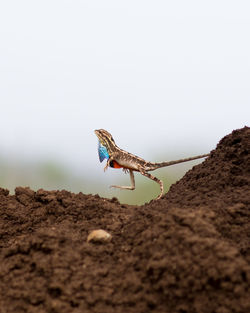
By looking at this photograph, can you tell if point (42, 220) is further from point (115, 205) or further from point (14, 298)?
point (14, 298)

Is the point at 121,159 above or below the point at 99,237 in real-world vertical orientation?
above

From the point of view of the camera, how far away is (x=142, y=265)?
11.6ft

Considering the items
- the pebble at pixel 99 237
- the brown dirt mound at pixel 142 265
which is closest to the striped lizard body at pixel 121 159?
the brown dirt mound at pixel 142 265

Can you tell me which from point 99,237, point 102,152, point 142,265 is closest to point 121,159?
point 102,152

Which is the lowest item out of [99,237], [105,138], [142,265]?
Answer: [142,265]

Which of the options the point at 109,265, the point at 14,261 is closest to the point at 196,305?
the point at 109,265

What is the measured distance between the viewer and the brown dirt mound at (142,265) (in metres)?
3.31

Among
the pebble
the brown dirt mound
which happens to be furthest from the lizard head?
the pebble

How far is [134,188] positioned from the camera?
6.74 meters

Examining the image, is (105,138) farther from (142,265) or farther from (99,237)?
(142,265)

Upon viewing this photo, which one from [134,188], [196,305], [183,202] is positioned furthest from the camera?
[134,188]

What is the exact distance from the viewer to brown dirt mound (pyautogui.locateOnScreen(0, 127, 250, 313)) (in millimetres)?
3309

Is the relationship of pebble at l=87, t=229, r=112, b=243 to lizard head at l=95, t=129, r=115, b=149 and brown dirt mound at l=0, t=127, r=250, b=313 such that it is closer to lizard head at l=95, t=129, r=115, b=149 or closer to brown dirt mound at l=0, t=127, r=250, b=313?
brown dirt mound at l=0, t=127, r=250, b=313

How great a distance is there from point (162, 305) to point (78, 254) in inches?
27.6
